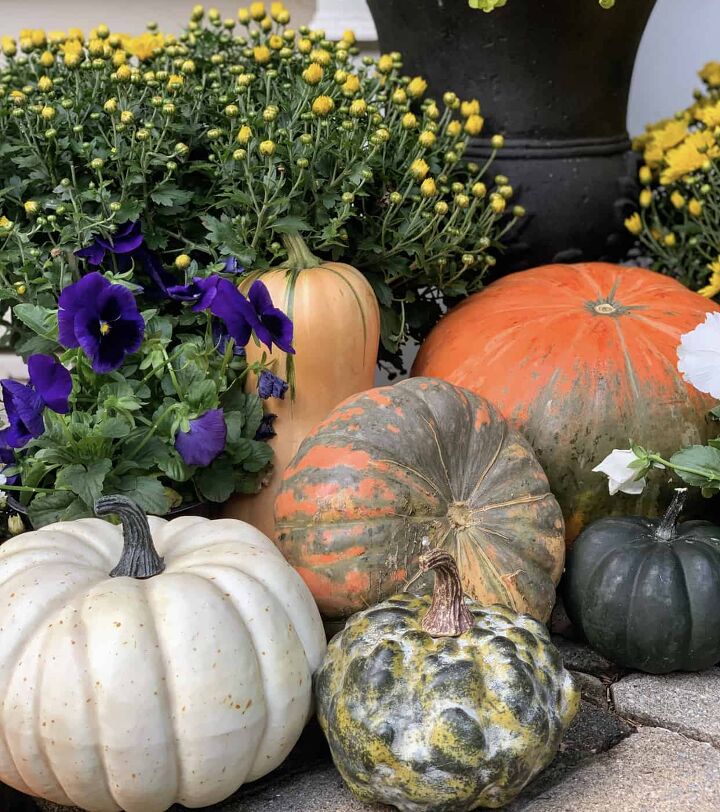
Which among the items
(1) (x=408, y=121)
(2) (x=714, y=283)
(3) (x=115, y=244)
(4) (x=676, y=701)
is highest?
(1) (x=408, y=121)

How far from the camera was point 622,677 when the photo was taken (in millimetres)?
1988

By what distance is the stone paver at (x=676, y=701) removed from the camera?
177 centimetres

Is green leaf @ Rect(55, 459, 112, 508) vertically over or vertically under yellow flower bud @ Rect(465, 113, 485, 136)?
under

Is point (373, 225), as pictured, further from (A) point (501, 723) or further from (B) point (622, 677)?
(A) point (501, 723)

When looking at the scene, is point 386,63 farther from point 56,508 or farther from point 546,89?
point 56,508

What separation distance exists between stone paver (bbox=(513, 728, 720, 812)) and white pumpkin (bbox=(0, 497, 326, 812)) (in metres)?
0.45

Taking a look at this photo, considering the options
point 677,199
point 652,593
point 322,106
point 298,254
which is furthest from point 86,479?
point 677,199

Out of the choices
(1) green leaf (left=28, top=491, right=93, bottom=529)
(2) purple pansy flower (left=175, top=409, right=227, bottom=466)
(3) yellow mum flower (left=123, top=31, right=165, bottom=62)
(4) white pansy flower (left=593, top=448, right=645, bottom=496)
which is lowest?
(1) green leaf (left=28, top=491, right=93, bottom=529)

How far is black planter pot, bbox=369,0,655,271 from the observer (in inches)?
107

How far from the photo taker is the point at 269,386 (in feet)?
7.22

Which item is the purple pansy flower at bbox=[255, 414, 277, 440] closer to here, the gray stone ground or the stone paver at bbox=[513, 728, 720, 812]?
the gray stone ground

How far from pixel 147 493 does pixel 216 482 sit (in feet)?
0.75

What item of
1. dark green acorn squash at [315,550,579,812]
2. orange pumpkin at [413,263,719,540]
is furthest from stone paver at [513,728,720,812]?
orange pumpkin at [413,263,719,540]

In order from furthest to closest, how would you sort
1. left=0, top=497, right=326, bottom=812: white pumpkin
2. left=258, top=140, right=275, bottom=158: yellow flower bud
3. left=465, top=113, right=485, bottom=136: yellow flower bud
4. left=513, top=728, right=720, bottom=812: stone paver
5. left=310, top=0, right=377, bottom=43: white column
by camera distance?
left=310, top=0, right=377, bottom=43: white column → left=465, top=113, right=485, bottom=136: yellow flower bud → left=258, top=140, right=275, bottom=158: yellow flower bud → left=513, top=728, right=720, bottom=812: stone paver → left=0, top=497, right=326, bottom=812: white pumpkin
